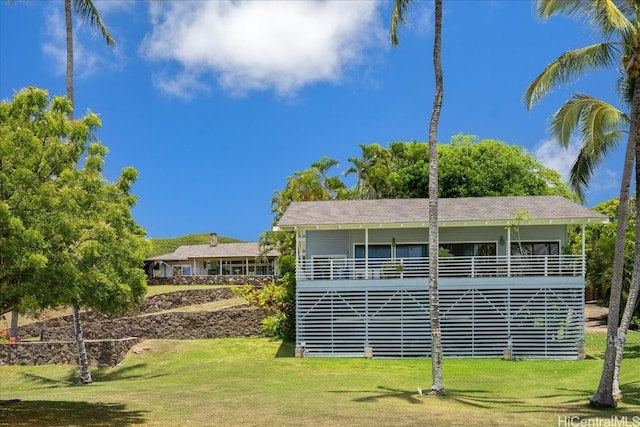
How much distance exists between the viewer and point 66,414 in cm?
1541

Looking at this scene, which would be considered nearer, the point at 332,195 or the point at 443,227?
the point at 443,227

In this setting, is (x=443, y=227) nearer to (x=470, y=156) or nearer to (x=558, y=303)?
(x=558, y=303)

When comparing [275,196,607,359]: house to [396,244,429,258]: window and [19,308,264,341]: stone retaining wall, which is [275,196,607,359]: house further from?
[19,308,264,341]: stone retaining wall

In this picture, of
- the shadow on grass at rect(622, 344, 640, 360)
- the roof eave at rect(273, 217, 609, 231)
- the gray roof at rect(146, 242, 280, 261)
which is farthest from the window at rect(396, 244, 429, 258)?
the gray roof at rect(146, 242, 280, 261)

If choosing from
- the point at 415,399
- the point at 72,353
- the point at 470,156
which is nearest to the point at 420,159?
the point at 470,156

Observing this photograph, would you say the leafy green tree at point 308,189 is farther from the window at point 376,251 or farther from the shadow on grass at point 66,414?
the shadow on grass at point 66,414

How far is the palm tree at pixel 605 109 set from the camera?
53.0 feet

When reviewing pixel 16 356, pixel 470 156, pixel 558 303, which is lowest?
pixel 16 356

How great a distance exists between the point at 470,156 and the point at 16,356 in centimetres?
3230

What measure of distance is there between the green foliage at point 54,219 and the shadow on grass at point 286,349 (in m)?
13.7

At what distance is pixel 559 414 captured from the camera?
15.0m

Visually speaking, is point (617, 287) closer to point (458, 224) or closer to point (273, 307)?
point (458, 224)

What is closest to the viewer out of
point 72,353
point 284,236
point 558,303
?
point 558,303

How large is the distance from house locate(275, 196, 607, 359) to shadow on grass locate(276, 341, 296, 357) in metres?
1.11
